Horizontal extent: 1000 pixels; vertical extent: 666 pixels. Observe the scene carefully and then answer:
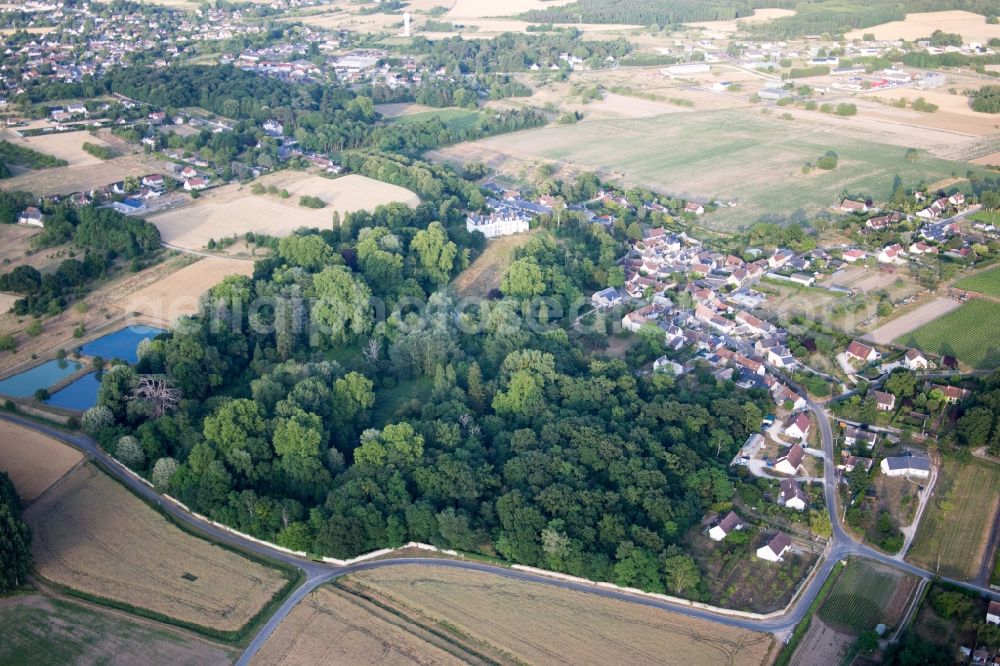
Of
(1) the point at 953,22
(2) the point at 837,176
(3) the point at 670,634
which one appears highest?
(1) the point at 953,22

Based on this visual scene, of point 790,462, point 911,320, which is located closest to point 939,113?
point 911,320

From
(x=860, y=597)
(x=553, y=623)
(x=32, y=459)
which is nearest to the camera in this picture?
(x=553, y=623)

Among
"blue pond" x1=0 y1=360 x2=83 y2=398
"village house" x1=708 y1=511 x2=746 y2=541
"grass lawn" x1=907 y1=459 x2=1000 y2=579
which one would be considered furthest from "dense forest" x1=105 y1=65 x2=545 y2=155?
"grass lawn" x1=907 y1=459 x2=1000 y2=579

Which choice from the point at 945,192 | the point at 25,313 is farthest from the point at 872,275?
the point at 25,313

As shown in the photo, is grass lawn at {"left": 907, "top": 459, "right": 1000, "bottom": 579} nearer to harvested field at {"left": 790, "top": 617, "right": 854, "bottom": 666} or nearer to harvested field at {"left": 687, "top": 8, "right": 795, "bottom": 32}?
harvested field at {"left": 790, "top": 617, "right": 854, "bottom": 666}

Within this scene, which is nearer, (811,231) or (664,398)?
(664,398)

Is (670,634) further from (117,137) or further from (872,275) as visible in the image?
(117,137)

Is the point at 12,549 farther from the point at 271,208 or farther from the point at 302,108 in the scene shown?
the point at 302,108
